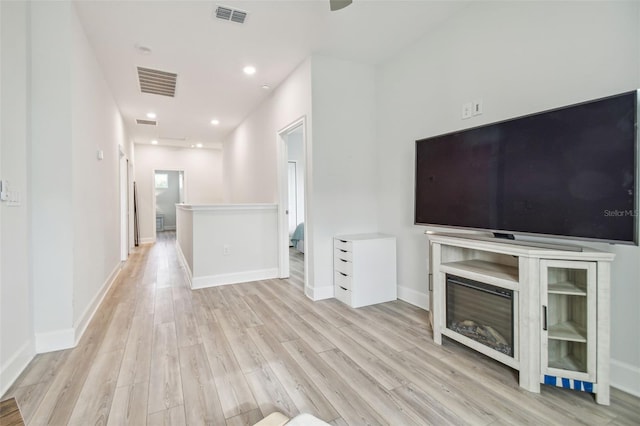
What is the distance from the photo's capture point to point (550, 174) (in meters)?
1.68

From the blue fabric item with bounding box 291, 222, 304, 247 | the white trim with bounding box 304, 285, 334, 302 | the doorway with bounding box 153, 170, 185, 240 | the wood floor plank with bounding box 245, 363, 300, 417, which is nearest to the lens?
the wood floor plank with bounding box 245, 363, 300, 417

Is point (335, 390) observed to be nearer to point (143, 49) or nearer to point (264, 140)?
point (143, 49)

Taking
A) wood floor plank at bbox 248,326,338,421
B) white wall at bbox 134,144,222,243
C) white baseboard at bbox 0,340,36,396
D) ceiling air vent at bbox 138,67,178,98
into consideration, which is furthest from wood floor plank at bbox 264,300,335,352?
white wall at bbox 134,144,222,243

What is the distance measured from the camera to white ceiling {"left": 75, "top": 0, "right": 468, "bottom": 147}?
7.97 feet

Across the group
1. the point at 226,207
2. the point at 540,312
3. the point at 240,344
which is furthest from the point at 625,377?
the point at 226,207

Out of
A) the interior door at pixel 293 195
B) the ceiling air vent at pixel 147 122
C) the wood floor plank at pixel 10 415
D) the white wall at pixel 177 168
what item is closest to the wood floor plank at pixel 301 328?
the wood floor plank at pixel 10 415

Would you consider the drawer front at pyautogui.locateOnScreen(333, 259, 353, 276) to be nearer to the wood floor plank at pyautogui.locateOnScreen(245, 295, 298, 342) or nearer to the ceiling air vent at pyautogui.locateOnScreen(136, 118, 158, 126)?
the wood floor plank at pyautogui.locateOnScreen(245, 295, 298, 342)

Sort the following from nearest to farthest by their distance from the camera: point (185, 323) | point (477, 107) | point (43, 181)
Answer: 1. point (43, 181)
2. point (477, 107)
3. point (185, 323)

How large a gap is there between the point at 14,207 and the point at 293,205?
5.23 m

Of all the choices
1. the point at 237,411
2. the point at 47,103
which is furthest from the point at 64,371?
the point at 47,103

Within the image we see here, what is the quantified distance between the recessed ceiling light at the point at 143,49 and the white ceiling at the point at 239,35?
45mm

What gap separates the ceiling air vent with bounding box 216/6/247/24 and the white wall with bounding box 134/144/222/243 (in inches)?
259

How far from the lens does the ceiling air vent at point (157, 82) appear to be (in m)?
3.63

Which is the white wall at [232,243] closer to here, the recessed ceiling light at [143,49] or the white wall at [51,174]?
the white wall at [51,174]
